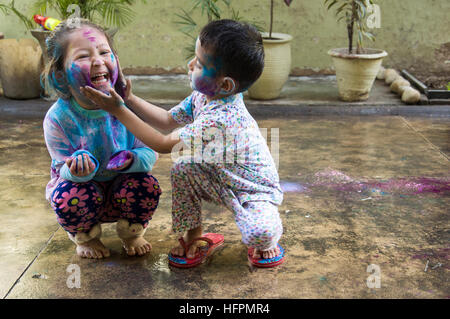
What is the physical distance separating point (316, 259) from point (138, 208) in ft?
2.59

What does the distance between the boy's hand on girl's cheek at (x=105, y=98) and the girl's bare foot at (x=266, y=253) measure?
0.83 meters

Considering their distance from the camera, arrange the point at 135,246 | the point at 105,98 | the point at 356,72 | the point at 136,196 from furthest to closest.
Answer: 1. the point at 356,72
2. the point at 135,246
3. the point at 136,196
4. the point at 105,98

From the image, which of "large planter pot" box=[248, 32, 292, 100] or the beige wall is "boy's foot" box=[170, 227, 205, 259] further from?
the beige wall

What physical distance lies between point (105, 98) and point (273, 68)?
3302 millimetres

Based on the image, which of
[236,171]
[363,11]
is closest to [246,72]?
[236,171]

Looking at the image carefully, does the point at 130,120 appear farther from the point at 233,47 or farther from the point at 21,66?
the point at 21,66

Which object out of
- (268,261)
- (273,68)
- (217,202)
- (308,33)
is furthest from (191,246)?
(308,33)

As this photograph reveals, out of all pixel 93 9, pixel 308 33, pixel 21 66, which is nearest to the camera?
pixel 93 9

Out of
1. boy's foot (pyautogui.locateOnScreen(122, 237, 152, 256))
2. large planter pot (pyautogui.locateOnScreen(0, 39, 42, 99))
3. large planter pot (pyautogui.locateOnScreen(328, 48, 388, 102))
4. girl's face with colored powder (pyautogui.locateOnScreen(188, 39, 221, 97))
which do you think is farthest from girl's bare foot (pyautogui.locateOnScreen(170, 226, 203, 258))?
large planter pot (pyautogui.locateOnScreen(0, 39, 42, 99))

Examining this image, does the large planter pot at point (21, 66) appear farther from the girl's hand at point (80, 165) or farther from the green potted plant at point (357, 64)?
the girl's hand at point (80, 165)

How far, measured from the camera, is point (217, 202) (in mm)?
2295

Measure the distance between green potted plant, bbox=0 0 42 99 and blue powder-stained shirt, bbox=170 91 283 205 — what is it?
342 cm

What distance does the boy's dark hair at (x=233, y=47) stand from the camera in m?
2.11
